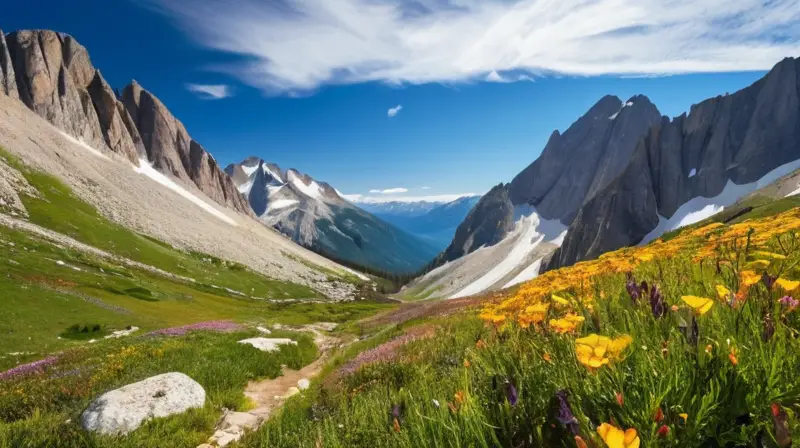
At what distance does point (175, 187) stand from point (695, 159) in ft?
652

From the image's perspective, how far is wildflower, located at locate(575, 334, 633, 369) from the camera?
1910mm

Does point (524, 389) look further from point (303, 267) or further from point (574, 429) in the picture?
point (303, 267)

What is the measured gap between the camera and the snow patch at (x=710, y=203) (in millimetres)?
126000

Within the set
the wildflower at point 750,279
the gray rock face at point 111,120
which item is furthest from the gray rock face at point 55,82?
Result: the wildflower at point 750,279

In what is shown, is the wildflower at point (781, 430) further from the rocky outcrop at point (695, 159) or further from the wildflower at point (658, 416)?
the rocky outcrop at point (695, 159)

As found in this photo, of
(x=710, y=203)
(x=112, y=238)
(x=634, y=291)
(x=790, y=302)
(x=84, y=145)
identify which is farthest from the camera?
(x=84, y=145)

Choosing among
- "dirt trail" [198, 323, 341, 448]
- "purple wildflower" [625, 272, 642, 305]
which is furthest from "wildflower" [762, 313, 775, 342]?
"dirt trail" [198, 323, 341, 448]

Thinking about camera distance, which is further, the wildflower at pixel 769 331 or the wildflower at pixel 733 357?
the wildflower at pixel 769 331

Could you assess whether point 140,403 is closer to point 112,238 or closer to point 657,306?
point 657,306

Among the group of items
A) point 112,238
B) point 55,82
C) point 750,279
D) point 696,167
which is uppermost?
point 55,82

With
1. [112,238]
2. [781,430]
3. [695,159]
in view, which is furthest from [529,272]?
[781,430]

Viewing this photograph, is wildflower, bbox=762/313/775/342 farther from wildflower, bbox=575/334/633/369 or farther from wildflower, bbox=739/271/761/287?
wildflower, bbox=575/334/633/369

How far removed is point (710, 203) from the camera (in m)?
137

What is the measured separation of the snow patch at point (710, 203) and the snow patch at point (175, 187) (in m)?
150
